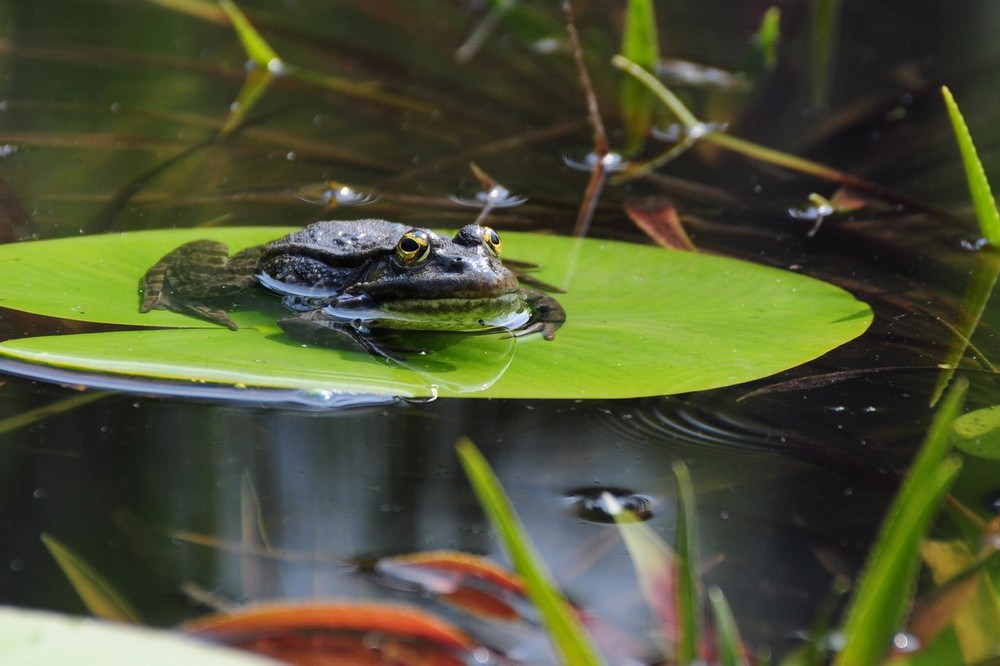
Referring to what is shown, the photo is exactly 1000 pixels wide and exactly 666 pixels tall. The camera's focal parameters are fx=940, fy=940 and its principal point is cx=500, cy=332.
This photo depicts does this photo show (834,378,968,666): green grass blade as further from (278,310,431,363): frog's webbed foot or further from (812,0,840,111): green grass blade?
(812,0,840,111): green grass blade

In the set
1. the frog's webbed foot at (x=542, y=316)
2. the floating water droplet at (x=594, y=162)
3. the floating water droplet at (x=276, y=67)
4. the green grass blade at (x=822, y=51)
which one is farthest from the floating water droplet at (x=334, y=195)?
the green grass blade at (x=822, y=51)

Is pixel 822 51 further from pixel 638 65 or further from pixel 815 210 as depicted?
pixel 815 210

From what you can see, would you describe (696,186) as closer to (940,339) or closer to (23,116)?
(940,339)

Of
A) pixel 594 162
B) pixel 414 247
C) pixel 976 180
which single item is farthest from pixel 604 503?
pixel 594 162

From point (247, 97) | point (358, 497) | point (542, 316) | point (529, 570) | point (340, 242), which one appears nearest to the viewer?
point (529, 570)

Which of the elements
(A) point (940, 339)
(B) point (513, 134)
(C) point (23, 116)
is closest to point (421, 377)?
(A) point (940, 339)
